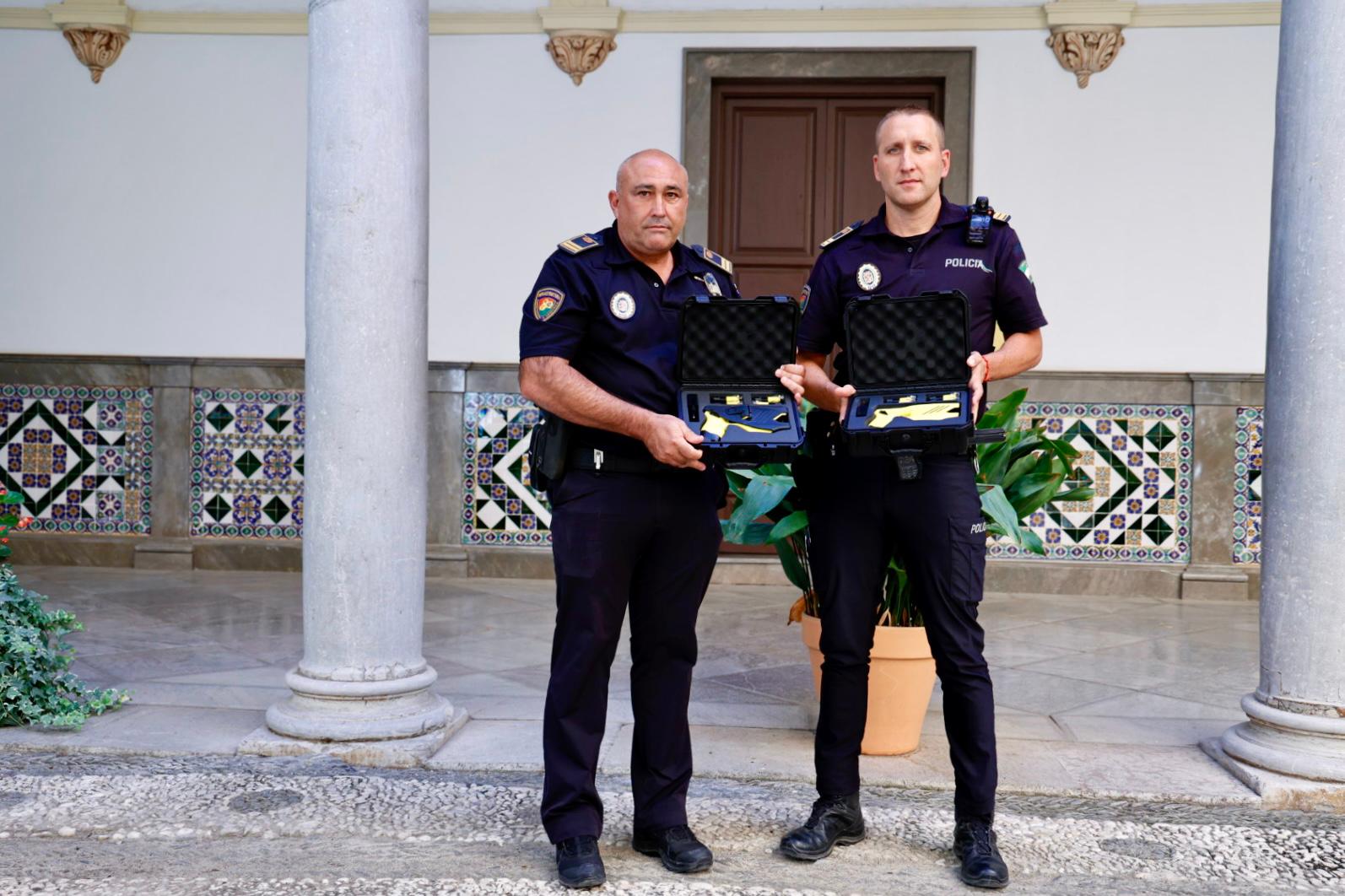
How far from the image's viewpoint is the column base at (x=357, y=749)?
12.7 ft

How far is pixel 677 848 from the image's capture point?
3.06 metres

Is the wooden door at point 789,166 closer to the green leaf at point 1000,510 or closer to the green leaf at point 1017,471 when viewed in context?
the green leaf at point 1017,471

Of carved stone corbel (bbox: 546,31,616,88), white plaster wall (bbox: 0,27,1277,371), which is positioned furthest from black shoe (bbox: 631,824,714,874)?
carved stone corbel (bbox: 546,31,616,88)

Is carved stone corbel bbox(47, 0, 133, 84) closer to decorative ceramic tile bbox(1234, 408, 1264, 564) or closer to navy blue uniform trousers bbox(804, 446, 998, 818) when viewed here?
navy blue uniform trousers bbox(804, 446, 998, 818)

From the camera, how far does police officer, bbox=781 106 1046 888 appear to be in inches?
119

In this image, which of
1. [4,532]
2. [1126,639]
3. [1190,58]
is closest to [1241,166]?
[1190,58]

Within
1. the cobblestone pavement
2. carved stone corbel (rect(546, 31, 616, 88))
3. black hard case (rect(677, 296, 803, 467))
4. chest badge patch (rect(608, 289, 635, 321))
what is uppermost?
carved stone corbel (rect(546, 31, 616, 88))

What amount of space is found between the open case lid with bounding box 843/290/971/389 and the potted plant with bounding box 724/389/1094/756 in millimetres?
873

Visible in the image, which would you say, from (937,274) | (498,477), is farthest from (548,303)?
(498,477)

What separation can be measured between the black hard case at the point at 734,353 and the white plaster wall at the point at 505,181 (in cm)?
446

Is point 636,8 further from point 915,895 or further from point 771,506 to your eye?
point 915,895

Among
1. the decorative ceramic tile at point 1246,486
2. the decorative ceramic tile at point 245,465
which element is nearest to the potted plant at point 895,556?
the decorative ceramic tile at point 1246,486

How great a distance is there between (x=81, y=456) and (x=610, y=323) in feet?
18.4

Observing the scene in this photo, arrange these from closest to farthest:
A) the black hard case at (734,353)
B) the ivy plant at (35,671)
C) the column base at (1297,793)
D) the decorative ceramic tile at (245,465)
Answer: the black hard case at (734,353), the column base at (1297,793), the ivy plant at (35,671), the decorative ceramic tile at (245,465)
